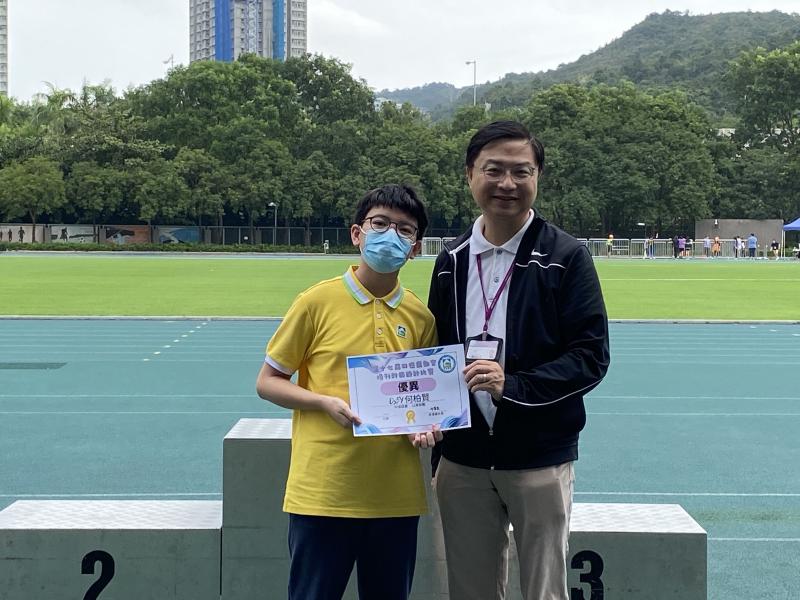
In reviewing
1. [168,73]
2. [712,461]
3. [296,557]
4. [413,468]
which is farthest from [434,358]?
[168,73]

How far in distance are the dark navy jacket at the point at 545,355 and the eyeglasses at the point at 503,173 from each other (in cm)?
20

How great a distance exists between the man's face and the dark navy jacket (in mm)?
119

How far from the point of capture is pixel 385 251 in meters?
2.84

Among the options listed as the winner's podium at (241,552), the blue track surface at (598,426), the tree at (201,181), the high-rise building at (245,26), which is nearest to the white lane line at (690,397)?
the blue track surface at (598,426)

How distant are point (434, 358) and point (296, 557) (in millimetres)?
740

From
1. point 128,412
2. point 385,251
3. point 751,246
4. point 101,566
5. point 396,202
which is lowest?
point 128,412

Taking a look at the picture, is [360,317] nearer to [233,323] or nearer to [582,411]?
[582,411]

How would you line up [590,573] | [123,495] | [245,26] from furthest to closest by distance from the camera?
[245,26]
[123,495]
[590,573]

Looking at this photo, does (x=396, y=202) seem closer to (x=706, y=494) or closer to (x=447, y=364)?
(x=447, y=364)

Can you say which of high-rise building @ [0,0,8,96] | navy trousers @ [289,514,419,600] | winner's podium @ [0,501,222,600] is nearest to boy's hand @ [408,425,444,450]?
navy trousers @ [289,514,419,600]

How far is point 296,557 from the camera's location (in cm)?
281

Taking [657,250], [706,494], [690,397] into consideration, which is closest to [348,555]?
[706,494]

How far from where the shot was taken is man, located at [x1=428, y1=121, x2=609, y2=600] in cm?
275

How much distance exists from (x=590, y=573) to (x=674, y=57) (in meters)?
114
